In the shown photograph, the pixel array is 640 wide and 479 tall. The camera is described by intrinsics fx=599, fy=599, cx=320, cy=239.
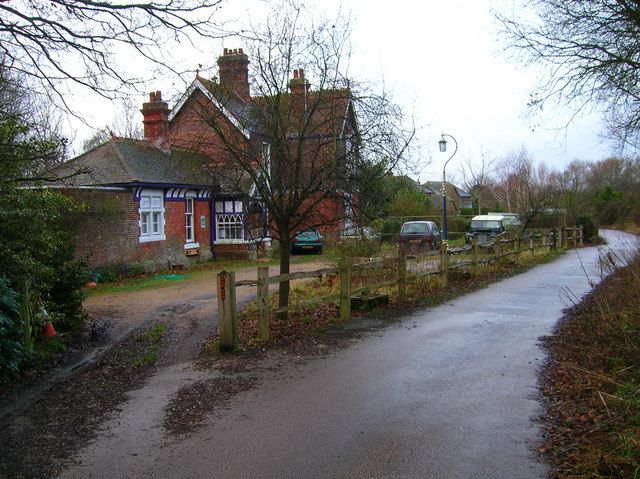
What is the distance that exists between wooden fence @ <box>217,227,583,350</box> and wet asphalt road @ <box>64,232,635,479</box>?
1.48 meters

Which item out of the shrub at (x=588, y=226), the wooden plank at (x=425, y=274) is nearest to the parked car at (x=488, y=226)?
the shrub at (x=588, y=226)

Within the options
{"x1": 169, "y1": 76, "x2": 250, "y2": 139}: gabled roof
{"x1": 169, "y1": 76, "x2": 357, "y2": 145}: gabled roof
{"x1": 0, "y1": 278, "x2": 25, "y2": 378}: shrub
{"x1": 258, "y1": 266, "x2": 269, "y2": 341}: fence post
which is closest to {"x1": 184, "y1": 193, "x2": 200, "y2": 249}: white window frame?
{"x1": 169, "y1": 76, "x2": 250, "y2": 139}: gabled roof

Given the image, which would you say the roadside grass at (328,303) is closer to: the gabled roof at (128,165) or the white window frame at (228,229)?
the gabled roof at (128,165)

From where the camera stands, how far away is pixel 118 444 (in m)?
5.38

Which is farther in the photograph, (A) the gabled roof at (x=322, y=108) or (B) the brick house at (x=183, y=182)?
(B) the brick house at (x=183, y=182)

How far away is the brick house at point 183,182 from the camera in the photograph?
1048cm

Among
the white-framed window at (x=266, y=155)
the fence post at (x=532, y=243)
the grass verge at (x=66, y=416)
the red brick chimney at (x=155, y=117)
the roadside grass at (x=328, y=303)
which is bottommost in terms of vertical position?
the grass verge at (x=66, y=416)

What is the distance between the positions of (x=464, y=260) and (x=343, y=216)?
810 centimetres

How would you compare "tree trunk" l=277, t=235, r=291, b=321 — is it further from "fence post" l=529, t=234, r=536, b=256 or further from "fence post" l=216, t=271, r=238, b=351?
"fence post" l=529, t=234, r=536, b=256

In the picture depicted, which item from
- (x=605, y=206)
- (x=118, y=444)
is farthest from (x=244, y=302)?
(x=605, y=206)

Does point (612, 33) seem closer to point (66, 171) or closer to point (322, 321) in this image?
point (322, 321)

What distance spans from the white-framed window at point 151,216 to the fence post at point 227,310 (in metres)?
13.7

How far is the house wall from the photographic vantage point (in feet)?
61.6

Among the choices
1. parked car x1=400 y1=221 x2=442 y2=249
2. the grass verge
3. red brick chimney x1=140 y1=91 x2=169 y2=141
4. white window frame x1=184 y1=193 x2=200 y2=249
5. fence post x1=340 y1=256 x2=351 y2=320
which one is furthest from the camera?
parked car x1=400 y1=221 x2=442 y2=249
